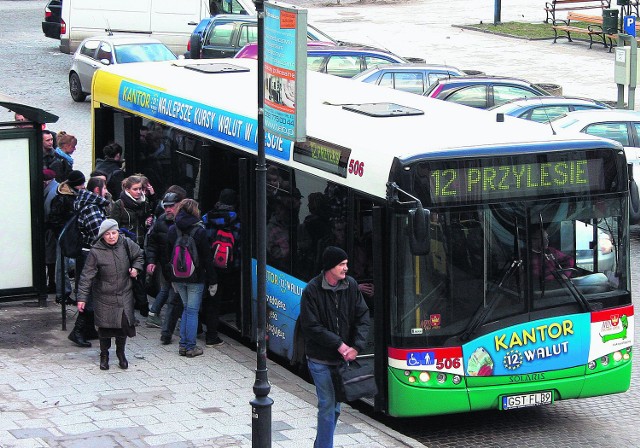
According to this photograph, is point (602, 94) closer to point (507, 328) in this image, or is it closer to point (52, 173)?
point (52, 173)

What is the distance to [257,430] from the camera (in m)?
9.12

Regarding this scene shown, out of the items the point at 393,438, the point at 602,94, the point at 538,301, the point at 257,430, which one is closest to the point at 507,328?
the point at 538,301

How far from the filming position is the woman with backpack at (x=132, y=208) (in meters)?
12.8

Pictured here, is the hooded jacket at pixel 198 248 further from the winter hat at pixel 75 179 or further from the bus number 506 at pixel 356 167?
the bus number 506 at pixel 356 167

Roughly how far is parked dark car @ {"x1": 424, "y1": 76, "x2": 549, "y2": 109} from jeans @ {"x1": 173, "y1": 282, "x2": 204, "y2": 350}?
10.1 meters

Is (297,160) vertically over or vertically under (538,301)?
over

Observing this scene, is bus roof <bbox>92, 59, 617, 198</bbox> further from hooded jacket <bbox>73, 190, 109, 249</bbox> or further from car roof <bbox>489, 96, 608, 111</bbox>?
car roof <bbox>489, 96, 608, 111</bbox>

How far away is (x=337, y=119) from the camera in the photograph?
11.4 m

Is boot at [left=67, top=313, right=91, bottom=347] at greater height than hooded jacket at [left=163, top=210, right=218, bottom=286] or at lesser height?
lesser

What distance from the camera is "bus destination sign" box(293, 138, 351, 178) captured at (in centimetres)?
1070

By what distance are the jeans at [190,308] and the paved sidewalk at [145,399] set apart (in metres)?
0.21

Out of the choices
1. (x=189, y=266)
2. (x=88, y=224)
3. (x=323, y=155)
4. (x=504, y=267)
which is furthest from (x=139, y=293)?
(x=504, y=267)

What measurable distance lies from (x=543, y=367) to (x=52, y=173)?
676 centimetres

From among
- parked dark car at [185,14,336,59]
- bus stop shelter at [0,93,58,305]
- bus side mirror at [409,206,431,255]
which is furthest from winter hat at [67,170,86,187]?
parked dark car at [185,14,336,59]
